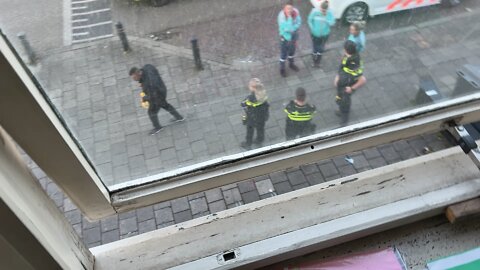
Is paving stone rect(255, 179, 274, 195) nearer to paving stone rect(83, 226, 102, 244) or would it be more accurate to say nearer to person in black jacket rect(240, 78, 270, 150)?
paving stone rect(83, 226, 102, 244)

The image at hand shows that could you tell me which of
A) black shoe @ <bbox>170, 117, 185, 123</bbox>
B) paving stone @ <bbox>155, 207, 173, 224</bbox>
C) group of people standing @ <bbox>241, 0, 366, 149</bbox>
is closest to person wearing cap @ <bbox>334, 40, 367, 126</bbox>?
group of people standing @ <bbox>241, 0, 366, 149</bbox>

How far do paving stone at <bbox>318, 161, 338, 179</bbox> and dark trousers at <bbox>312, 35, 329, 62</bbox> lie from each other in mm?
934

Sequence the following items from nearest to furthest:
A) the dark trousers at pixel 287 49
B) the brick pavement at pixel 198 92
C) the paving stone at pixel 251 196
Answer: the brick pavement at pixel 198 92 < the dark trousers at pixel 287 49 < the paving stone at pixel 251 196

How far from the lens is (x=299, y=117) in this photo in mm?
826

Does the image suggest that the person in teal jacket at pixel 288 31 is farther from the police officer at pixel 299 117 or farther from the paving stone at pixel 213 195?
the paving stone at pixel 213 195

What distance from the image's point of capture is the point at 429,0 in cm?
71

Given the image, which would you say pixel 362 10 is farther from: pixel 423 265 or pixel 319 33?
pixel 423 265

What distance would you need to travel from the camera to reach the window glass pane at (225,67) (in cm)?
57

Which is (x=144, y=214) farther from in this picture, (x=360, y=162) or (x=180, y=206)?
(x=360, y=162)

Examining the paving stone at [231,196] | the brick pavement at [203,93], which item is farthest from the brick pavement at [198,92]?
the paving stone at [231,196]

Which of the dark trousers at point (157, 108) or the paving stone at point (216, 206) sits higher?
the dark trousers at point (157, 108)

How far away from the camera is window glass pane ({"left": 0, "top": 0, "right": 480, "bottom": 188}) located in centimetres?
57

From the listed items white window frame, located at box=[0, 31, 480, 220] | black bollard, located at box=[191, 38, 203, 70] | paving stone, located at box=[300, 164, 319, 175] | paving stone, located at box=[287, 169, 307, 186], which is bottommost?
paving stone, located at box=[287, 169, 307, 186]

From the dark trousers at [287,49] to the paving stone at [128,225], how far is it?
112cm
